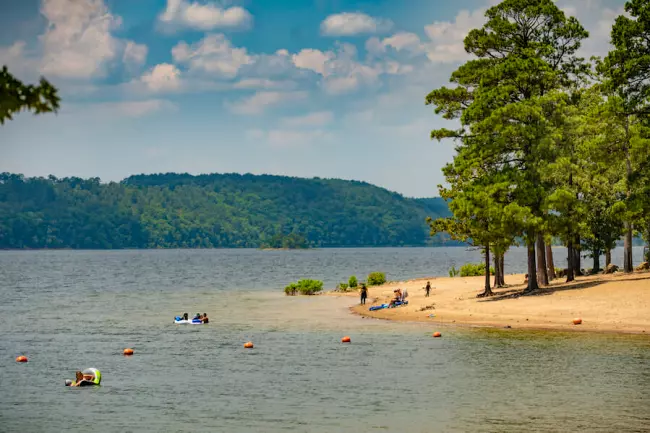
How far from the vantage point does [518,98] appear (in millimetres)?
57031

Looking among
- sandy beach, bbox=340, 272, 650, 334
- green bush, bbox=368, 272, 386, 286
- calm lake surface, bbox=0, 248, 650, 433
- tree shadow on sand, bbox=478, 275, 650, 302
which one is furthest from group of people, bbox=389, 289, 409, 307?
green bush, bbox=368, 272, 386, 286

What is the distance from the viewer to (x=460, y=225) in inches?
2429

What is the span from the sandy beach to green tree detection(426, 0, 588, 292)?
3.46 metres

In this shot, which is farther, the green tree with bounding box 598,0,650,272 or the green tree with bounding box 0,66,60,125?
the green tree with bounding box 598,0,650,272

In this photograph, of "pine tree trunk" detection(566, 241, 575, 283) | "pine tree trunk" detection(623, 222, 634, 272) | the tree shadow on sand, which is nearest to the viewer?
the tree shadow on sand

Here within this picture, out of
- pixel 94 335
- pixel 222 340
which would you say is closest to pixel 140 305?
pixel 94 335

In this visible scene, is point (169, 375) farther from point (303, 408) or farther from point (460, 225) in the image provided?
point (460, 225)

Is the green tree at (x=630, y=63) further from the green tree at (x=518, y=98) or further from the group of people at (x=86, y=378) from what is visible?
the group of people at (x=86, y=378)

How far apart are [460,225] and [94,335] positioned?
89.8 ft

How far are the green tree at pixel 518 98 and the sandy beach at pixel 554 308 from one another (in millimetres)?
3463

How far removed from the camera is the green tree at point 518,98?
53469 mm

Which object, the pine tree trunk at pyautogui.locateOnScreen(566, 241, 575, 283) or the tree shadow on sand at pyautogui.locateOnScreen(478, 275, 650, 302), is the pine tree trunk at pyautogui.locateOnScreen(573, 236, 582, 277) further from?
the tree shadow on sand at pyautogui.locateOnScreen(478, 275, 650, 302)

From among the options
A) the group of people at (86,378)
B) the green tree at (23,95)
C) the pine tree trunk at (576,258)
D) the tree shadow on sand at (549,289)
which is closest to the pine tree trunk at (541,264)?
the tree shadow on sand at (549,289)

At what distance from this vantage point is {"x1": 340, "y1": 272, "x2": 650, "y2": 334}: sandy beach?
157ft
